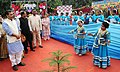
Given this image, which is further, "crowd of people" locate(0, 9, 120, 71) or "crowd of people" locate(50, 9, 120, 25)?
"crowd of people" locate(50, 9, 120, 25)

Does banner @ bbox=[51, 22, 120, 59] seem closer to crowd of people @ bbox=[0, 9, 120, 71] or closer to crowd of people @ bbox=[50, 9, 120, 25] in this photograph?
crowd of people @ bbox=[0, 9, 120, 71]

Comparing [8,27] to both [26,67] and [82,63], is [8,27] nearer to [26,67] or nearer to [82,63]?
[26,67]

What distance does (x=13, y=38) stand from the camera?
16.9ft

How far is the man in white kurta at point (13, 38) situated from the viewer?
5.03m

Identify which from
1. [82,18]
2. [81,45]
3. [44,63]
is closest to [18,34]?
[44,63]

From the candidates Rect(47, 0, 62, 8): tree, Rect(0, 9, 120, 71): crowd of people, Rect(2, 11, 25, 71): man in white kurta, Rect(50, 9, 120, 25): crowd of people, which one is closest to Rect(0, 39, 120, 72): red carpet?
Rect(0, 9, 120, 71): crowd of people

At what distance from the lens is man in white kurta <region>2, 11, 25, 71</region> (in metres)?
5.03

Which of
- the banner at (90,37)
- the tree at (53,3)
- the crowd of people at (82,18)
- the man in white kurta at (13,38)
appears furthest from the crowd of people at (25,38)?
the tree at (53,3)

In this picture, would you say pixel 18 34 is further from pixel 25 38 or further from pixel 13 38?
pixel 25 38

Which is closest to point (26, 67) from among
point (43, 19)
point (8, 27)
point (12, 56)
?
point (12, 56)

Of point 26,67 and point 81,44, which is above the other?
point 81,44

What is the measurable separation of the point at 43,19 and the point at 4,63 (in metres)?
3.38

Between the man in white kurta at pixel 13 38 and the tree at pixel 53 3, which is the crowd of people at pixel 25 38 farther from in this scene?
the tree at pixel 53 3

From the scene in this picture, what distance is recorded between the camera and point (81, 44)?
6562 mm
